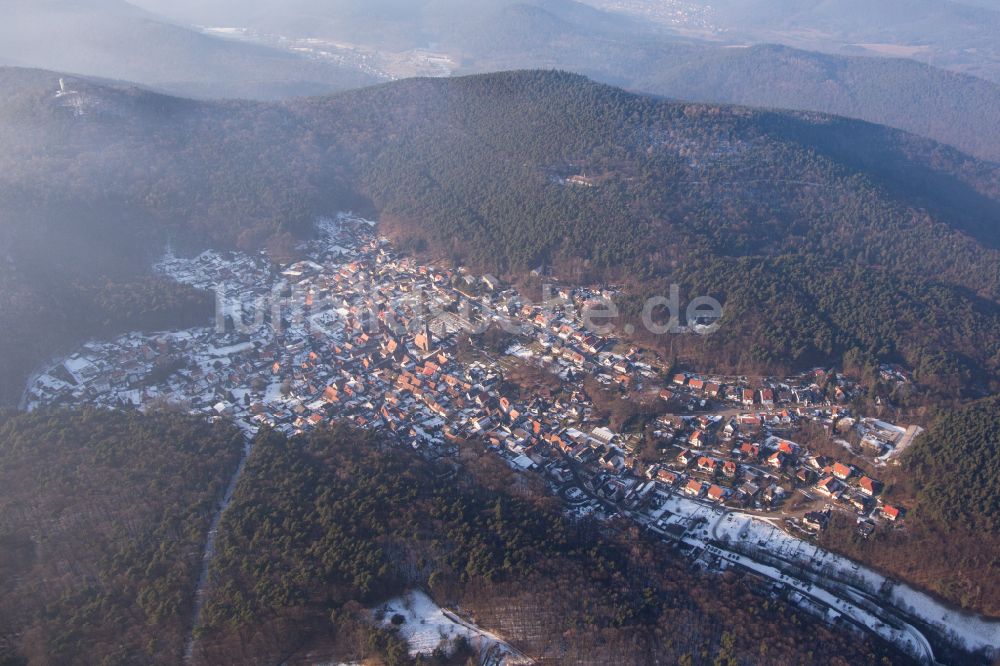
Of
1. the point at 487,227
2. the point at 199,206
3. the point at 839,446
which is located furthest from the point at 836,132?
the point at 199,206

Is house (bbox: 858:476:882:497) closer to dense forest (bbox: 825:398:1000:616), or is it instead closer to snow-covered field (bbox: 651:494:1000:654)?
dense forest (bbox: 825:398:1000:616)

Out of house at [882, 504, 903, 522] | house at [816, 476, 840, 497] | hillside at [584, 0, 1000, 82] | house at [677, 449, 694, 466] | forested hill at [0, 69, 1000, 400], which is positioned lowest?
house at [677, 449, 694, 466]

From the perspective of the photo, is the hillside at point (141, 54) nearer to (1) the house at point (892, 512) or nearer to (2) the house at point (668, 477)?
(2) the house at point (668, 477)

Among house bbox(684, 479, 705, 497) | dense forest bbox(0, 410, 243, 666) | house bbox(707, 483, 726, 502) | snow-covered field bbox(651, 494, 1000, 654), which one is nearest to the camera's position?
dense forest bbox(0, 410, 243, 666)

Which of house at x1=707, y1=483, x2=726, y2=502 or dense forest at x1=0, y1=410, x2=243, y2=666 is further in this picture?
house at x1=707, y1=483, x2=726, y2=502

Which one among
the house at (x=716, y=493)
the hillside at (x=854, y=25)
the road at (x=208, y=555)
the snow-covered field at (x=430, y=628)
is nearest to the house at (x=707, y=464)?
the house at (x=716, y=493)

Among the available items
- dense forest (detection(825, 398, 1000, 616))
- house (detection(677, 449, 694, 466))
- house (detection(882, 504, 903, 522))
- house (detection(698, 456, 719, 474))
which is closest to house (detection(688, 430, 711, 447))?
house (detection(677, 449, 694, 466))

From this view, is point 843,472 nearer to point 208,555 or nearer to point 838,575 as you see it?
point 838,575
